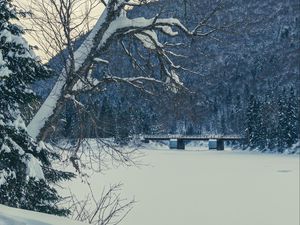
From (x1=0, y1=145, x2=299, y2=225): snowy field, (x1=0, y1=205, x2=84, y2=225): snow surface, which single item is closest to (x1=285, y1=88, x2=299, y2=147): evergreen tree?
(x1=0, y1=145, x2=299, y2=225): snowy field

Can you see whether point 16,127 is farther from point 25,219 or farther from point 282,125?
point 282,125

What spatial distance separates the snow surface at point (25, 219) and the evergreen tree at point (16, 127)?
6.02 ft

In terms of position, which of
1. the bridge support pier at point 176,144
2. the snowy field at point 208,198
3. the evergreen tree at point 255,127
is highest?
the evergreen tree at point 255,127

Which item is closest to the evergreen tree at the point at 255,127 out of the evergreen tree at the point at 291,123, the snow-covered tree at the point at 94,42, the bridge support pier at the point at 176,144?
the evergreen tree at the point at 291,123

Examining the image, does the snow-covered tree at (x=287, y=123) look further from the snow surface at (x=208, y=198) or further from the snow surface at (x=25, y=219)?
the snow surface at (x=25, y=219)

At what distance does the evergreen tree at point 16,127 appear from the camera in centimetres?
721

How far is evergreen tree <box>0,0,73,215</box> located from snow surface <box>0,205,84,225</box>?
6.02 ft

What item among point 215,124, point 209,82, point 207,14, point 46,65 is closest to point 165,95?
point 209,82

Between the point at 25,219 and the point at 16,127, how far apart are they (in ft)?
8.24

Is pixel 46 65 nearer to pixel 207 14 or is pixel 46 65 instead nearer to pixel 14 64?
pixel 14 64

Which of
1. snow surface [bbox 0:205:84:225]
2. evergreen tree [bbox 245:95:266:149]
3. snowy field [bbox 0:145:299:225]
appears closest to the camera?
snow surface [bbox 0:205:84:225]

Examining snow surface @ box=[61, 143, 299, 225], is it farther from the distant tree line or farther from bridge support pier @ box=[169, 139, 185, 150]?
bridge support pier @ box=[169, 139, 185, 150]

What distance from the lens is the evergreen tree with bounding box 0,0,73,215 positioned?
7215 millimetres

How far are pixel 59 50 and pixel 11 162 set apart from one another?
7.27 feet
